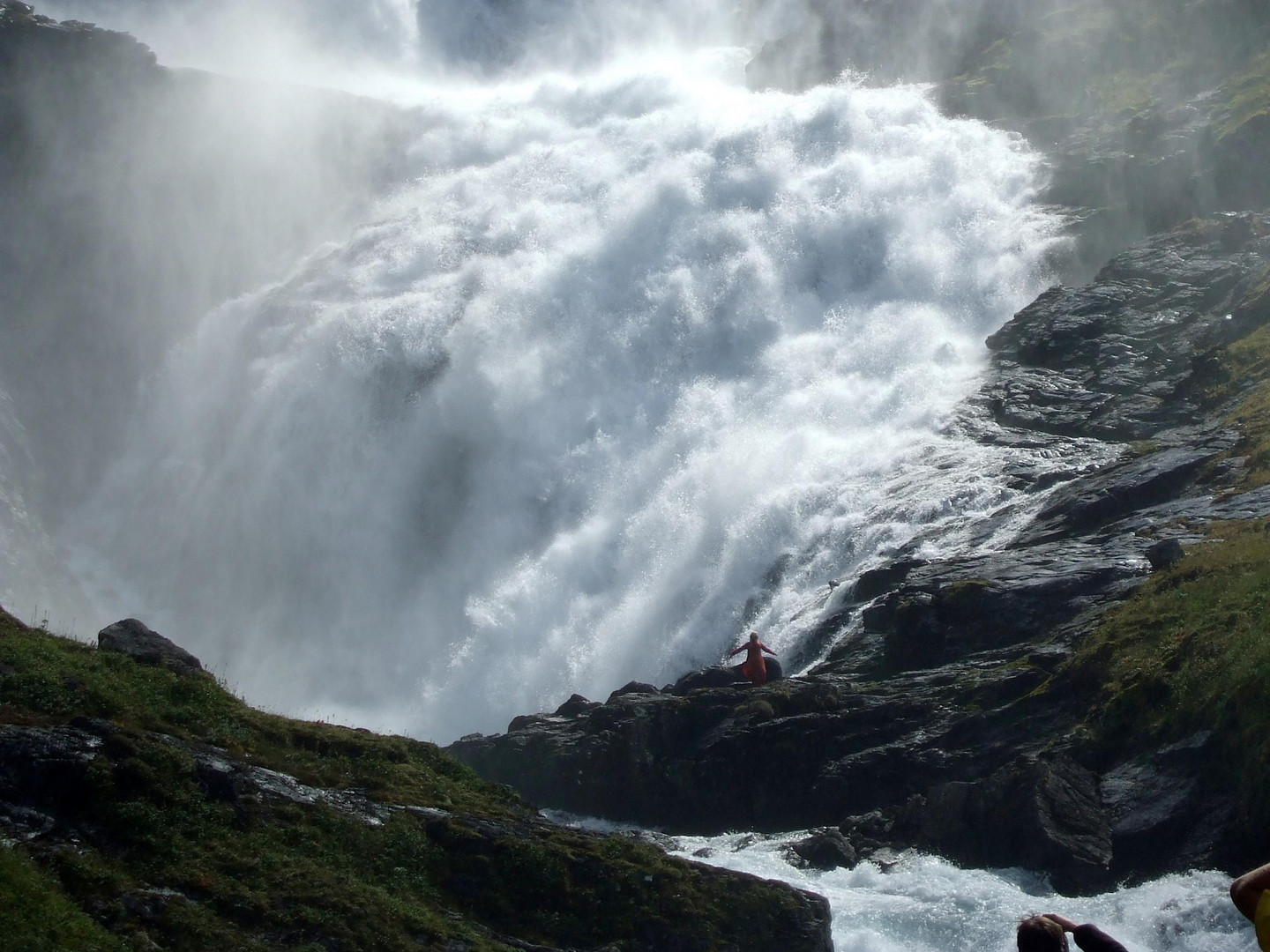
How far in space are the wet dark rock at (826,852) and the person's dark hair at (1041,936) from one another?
16928 mm

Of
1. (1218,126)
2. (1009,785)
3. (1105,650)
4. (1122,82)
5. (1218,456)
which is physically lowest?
(1009,785)

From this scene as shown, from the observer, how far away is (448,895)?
1481 cm

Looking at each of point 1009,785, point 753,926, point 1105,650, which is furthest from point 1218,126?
point 753,926

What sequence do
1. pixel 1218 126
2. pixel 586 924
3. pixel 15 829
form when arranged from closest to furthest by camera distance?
pixel 15 829 → pixel 586 924 → pixel 1218 126

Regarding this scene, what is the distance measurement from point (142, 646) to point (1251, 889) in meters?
16.1

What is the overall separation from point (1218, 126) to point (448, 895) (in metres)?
60.7

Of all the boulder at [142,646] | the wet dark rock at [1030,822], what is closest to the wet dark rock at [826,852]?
the wet dark rock at [1030,822]

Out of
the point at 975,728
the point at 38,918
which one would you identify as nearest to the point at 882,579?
the point at 975,728

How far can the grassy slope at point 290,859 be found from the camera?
11805 mm

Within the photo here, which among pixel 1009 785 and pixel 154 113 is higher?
pixel 154 113

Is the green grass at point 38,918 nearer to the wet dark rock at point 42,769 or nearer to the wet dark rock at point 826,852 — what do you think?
the wet dark rock at point 42,769

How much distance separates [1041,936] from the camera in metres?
6.75

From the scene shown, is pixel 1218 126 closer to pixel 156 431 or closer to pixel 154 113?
pixel 156 431

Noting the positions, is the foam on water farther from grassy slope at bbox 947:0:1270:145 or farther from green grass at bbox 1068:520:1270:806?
grassy slope at bbox 947:0:1270:145
